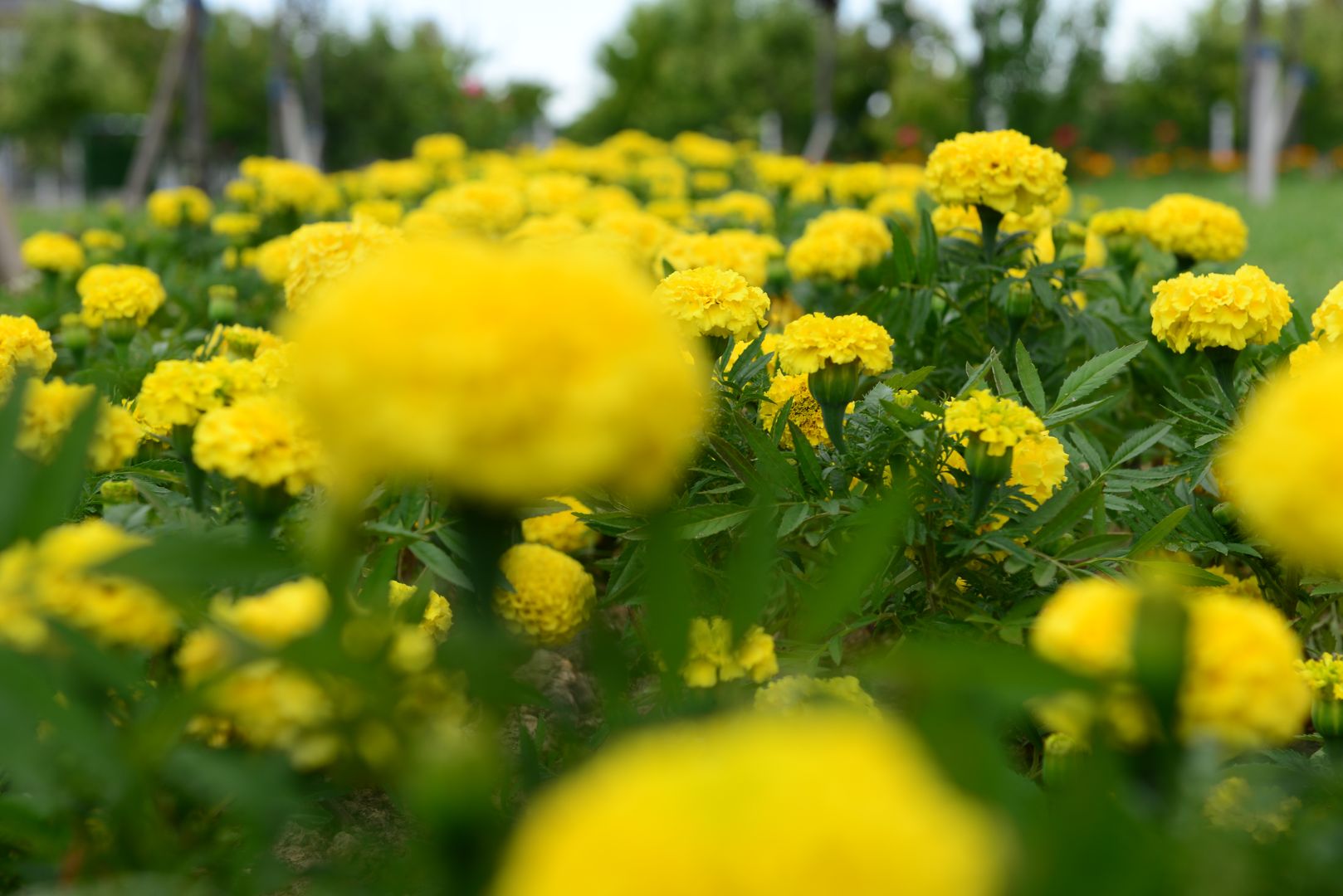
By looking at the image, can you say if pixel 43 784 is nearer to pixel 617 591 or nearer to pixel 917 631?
pixel 617 591

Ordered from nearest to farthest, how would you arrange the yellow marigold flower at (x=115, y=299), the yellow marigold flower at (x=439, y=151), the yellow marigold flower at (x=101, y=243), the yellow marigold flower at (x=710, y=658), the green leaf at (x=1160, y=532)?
the yellow marigold flower at (x=710, y=658), the green leaf at (x=1160, y=532), the yellow marigold flower at (x=115, y=299), the yellow marigold flower at (x=101, y=243), the yellow marigold flower at (x=439, y=151)

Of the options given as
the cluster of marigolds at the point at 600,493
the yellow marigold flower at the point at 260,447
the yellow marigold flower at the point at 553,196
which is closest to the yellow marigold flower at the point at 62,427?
the cluster of marigolds at the point at 600,493

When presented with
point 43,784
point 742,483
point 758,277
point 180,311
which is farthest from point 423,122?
point 43,784

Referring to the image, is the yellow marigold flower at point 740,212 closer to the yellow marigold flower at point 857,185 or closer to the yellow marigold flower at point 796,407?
the yellow marigold flower at point 857,185

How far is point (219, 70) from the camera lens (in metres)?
20.3

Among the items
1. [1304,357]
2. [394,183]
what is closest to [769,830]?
[1304,357]

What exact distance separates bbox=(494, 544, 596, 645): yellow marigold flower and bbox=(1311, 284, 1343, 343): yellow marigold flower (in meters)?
1.07

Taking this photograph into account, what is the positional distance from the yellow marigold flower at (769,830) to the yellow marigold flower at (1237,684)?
0.26 metres

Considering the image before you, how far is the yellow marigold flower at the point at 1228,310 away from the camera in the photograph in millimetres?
1651

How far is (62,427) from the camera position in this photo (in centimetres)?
107

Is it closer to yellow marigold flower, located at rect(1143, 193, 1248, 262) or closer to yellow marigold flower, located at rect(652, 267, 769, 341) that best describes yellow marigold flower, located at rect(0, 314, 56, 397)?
yellow marigold flower, located at rect(652, 267, 769, 341)

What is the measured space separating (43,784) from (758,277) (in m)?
1.85

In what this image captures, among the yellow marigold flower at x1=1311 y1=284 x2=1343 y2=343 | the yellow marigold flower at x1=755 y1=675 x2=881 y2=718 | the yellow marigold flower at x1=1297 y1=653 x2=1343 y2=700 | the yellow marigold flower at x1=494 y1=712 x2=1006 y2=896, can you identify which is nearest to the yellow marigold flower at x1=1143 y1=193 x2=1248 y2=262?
the yellow marigold flower at x1=1311 y1=284 x2=1343 y2=343

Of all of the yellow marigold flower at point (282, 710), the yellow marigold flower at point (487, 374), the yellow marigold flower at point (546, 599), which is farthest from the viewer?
the yellow marigold flower at point (546, 599)
